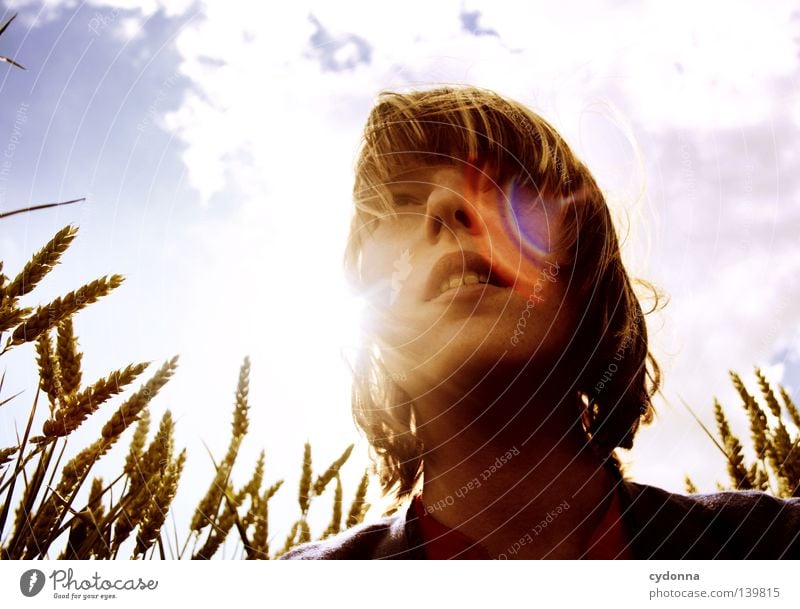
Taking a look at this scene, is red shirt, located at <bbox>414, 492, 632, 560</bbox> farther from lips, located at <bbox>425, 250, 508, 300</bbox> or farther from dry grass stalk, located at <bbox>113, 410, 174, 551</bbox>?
dry grass stalk, located at <bbox>113, 410, 174, 551</bbox>

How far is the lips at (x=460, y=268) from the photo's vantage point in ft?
3.18

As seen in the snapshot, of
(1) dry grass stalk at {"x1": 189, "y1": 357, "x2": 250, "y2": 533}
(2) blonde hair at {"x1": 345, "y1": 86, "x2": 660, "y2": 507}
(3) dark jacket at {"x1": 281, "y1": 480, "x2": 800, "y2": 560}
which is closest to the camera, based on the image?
(1) dry grass stalk at {"x1": 189, "y1": 357, "x2": 250, "y2": 533}

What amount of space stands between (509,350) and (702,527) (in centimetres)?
46

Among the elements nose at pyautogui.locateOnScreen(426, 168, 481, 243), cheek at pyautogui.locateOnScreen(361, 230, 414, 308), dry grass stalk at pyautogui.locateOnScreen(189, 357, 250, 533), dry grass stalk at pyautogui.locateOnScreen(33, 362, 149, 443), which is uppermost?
nose at pyautogui.locateOnScreen(426, 168, 481, 243)

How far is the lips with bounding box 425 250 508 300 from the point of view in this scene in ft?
3.18

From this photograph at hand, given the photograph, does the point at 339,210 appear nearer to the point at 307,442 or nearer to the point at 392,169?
the point at 392,169

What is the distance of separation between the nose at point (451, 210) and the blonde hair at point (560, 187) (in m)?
0.08

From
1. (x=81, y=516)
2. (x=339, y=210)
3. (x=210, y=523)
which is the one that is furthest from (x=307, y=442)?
(x=339, y=210)

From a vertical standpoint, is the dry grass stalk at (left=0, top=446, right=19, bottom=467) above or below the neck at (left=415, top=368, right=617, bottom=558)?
above

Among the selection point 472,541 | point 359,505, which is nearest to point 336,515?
point 359,505

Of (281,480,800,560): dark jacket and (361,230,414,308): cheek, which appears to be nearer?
(281,480,800,560): dark jacket

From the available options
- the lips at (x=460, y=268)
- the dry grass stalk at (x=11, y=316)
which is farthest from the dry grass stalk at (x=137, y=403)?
the lips at (x=460, y=268)

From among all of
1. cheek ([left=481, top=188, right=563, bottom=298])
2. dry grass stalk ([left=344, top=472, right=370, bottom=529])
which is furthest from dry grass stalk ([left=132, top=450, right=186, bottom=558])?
cheek ([left=481, top=188, right=563, bottom=298])

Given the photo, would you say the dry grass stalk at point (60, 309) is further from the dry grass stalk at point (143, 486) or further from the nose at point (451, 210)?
the nose at point (451, 210)
